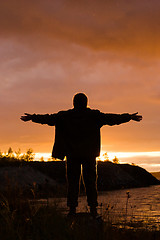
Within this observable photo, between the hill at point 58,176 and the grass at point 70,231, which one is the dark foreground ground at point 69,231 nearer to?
the grass at point 70,231

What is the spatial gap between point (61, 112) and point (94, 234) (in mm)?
2548

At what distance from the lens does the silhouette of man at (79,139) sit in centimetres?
621

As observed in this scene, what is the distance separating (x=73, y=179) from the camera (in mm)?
6281

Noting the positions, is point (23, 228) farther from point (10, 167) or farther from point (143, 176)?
point (143, 176)

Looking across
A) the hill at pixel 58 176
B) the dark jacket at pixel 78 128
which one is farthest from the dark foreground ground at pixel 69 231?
the hill at pixel 58 176

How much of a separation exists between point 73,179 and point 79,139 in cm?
71

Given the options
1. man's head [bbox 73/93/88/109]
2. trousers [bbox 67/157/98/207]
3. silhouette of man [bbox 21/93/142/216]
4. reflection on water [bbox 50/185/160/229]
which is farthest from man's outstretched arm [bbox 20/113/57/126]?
reflection on water [bbox 50/185/160/229]

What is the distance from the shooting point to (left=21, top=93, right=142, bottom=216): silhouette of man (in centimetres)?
621

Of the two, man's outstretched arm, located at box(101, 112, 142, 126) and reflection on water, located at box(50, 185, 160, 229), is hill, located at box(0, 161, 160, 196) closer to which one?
reflection on water, located at box(50, 185, 160, 229)

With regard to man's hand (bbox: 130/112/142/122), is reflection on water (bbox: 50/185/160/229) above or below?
below

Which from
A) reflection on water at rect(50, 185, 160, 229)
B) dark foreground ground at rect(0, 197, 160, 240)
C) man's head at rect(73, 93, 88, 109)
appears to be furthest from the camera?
man's head at rect(73, 93, 88, 109)

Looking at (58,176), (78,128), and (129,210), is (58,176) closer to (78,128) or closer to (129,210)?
(129,210)

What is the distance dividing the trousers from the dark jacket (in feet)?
0.40

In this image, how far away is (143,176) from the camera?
70.9 feet
